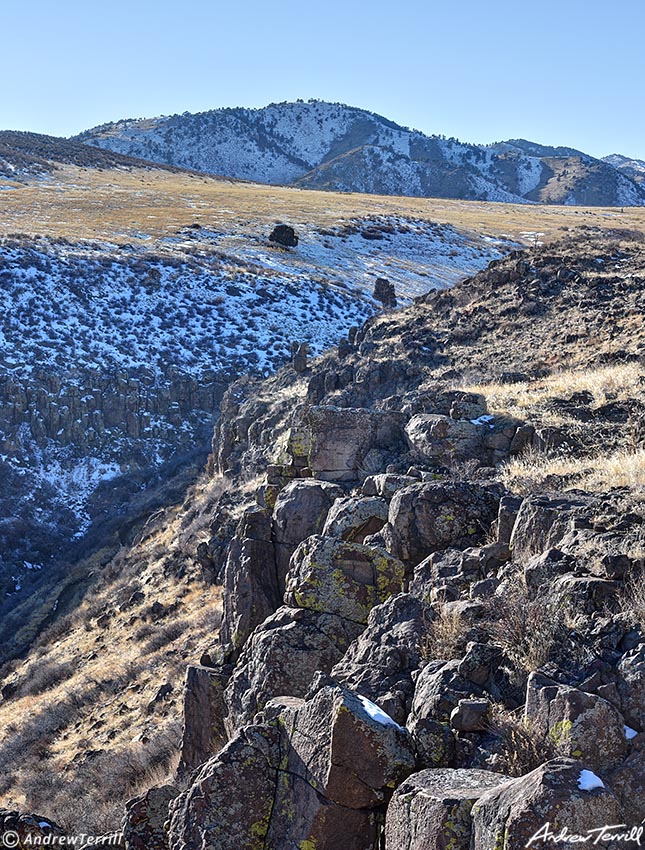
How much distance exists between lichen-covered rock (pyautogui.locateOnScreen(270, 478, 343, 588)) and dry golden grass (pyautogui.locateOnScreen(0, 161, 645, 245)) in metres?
43.8

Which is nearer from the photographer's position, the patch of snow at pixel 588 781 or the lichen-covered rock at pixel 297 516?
the patch of snow at pixel 588 781

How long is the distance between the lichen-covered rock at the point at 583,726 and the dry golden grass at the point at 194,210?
50427 millimetres

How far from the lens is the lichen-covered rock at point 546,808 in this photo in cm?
432

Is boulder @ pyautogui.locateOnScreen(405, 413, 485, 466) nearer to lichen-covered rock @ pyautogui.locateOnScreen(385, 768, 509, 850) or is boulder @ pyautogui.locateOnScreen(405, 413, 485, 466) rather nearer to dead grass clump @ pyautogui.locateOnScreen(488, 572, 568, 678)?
dead grass clump @ pyautogui.locateOnScreen(488, 572, 568, 678)

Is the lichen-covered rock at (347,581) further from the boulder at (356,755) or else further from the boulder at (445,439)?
the boulder at (445,439)

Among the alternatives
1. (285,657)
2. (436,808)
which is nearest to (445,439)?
→ (285,657)

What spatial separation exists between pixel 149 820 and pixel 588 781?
5.37 metres

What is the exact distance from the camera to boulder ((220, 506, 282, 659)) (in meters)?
10.6

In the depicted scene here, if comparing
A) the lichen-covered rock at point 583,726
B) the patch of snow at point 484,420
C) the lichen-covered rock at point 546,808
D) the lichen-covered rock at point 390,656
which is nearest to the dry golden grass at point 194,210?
the patch of snow at point 484,420

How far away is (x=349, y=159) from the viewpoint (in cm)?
16150

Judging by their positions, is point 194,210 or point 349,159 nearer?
point 194,210

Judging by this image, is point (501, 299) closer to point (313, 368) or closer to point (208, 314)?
point (313, 368)

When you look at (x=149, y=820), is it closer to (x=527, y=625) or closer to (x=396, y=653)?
(x=396, y=653)

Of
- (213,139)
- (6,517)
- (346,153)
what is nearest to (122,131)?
(213,139)
